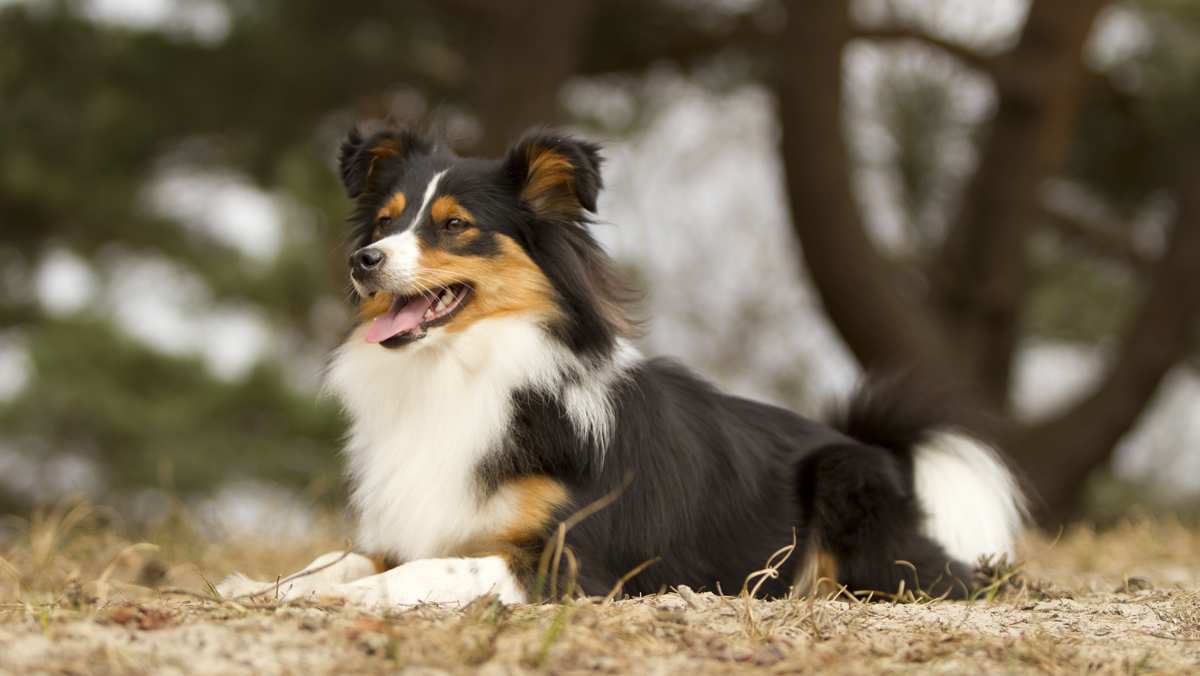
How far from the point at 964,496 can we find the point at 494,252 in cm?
184

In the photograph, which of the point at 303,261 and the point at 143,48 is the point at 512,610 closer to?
the point at 303,261

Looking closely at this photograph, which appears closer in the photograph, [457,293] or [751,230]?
[457,293]

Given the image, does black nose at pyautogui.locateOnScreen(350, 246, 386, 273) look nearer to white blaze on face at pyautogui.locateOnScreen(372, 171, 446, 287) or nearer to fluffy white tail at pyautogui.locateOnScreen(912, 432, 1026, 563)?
white blaze on face at pyautogui.locateOnScreen(372, 171, 446, 287)

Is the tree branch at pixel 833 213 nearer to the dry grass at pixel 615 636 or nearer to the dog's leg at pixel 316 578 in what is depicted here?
the dry grass at pixel 615 636

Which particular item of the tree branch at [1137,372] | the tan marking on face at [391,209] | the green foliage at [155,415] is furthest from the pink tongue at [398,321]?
the tree branch at [1137,372]

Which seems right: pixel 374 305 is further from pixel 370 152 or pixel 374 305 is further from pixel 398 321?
pixel 370 152

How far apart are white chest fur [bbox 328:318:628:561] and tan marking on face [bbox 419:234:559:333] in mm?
41

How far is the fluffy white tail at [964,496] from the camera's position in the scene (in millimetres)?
Answer: 4454

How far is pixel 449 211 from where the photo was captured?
3846 millimetres

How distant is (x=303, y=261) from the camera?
34.8 feet

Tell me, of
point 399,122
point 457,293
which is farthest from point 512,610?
point 399,122

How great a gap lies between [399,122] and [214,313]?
286 inches

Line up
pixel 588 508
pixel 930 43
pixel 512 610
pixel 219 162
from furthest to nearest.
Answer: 1. pixel 219 162
2. pixel 930 43
3. pixel 588 508
4. pixel 512 610

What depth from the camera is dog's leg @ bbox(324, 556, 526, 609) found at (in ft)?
10.8
